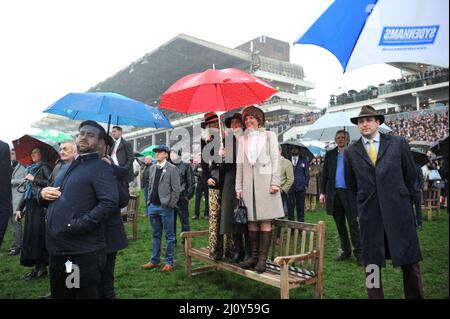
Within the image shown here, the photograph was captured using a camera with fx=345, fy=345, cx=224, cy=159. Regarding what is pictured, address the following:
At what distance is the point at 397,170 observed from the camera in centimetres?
317

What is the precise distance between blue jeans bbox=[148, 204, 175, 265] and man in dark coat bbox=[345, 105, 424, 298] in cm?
301

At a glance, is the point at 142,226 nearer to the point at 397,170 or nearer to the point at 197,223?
the point at 197,223

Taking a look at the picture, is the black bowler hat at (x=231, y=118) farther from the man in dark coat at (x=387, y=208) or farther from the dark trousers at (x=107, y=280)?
the dark trousers at (x=107, y=280)

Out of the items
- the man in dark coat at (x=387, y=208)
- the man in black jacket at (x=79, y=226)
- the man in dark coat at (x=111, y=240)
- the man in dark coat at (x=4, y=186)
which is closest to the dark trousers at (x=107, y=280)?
the man in dark coat at (x=111, y=240)

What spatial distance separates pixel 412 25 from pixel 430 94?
134 feet

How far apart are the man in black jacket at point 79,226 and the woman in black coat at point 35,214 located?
80.9 inches

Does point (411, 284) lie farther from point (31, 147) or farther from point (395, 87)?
point (395, 87)

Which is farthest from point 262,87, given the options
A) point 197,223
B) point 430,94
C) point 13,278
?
point 430,94

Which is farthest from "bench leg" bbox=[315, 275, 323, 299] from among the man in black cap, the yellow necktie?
the man in black cap

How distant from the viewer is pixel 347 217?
18.1ft

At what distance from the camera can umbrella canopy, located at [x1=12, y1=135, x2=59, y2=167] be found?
471 centimetres

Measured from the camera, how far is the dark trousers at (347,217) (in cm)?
539

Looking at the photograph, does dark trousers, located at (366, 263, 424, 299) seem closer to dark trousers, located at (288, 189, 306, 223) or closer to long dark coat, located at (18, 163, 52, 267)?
long dark coat, located at (18, 163, 52, 267)

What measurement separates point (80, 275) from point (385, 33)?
9.45 feet
